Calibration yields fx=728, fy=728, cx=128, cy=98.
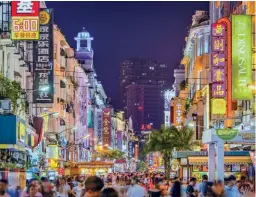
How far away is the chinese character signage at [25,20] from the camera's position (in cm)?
4022

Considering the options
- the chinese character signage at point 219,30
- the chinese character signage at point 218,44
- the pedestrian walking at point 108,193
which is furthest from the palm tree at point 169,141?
the pedestrian walking at point 108,193

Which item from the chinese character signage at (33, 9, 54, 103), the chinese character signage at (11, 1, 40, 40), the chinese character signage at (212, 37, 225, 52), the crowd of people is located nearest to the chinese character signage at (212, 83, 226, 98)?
the chinese character signage at (212, 37, 225, 52)

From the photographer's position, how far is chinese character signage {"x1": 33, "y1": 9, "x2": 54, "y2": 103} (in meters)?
53.8

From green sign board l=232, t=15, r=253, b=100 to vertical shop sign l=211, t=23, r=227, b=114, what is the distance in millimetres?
2222

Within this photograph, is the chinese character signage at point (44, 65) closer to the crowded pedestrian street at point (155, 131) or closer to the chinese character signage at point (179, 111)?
the crowded pedestrian street at point (155, 131)

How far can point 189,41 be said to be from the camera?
97438 mm

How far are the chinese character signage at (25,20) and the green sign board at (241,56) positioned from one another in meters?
11.0

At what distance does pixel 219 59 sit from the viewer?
44156 mm

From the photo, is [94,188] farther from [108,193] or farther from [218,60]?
[218,60]

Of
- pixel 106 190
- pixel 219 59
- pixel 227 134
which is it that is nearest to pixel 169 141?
pixel 219 59

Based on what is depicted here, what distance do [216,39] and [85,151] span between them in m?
84.2

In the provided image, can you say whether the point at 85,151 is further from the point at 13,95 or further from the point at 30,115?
the point at 13,95

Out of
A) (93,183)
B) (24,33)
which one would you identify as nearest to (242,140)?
(24,33)

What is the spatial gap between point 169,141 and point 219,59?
34882 mm
